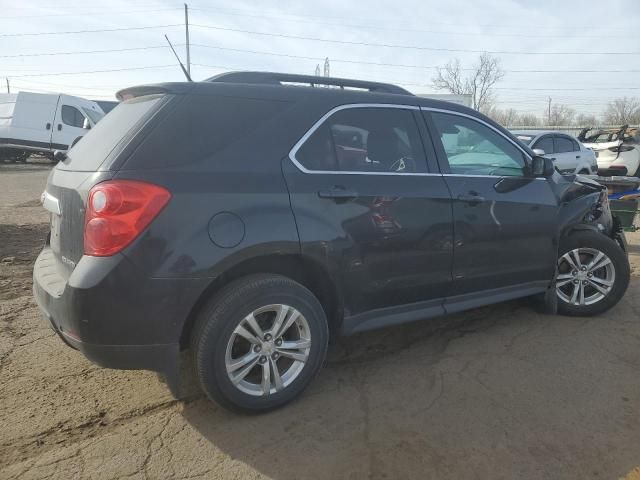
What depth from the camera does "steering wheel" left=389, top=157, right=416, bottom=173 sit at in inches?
133

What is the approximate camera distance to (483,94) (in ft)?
223

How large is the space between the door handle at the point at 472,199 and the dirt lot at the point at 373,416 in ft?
3.62

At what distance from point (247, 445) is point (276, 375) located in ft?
1.34

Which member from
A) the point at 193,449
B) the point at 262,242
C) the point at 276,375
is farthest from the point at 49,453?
the point at 262,242

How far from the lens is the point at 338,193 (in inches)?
119

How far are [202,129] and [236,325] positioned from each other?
1.05 metres

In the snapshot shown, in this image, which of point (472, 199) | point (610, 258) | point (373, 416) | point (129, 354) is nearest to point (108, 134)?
point (129, 354)

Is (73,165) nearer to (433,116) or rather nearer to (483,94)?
(433,116)

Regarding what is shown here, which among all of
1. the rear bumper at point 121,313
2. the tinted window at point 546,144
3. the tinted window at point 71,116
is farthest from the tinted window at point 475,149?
the tinted window at point 71,116

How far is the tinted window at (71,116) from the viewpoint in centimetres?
2106

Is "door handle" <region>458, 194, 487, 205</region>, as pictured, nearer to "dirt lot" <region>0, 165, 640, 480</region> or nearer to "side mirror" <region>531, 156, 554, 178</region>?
"side mirror" <region>531, 156, 554, 178</region>

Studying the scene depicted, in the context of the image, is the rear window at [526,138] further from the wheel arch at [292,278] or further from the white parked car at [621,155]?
the wheel arch at [292,278]

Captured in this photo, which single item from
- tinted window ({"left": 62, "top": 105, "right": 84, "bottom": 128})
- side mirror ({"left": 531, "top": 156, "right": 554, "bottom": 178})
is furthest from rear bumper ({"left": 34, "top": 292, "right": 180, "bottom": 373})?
tinted window ({"left": 62, "top": 105, "right": 84, "bottom": 128})

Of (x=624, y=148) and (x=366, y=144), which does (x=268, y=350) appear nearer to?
(x=366, y=144)
